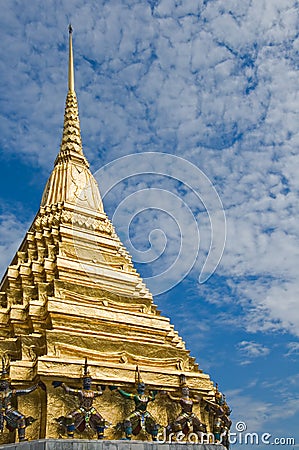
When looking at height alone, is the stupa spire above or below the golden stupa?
above

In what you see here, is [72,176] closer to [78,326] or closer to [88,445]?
[78,326]

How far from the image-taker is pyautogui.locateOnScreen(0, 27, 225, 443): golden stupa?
17922 mm

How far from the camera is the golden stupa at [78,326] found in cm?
1792

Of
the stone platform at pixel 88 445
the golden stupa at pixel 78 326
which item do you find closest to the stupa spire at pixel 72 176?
the golden stupa at pixel 78 326

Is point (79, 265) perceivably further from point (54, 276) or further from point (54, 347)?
point (54, 347)

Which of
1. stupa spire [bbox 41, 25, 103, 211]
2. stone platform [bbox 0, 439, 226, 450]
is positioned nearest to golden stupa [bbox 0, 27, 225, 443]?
stupa spire [bbox 41, 25, 103, 211]

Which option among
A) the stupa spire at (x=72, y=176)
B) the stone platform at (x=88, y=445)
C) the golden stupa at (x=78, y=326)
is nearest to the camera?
the stone platform at (x=88, y=445)

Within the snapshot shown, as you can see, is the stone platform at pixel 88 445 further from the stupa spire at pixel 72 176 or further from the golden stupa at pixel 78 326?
the stupa spire at pixel 72 176

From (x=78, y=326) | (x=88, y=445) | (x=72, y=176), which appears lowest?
(x=88, y=445)

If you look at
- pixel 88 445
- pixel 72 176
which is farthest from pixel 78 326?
pixel 72 176

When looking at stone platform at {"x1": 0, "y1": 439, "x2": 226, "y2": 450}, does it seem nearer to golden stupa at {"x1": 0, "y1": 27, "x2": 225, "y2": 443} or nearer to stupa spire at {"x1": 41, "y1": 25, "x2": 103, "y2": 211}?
golden stupa at {"x1": 0, "y1": 27, "x2": 225, "y2": 443}

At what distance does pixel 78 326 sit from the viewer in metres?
20.2

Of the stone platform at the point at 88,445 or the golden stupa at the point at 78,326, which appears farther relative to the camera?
the golden stupa at the point at 78,326

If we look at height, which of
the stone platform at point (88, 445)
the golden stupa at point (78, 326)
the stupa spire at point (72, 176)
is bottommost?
the stone platform at point (88, 445)
